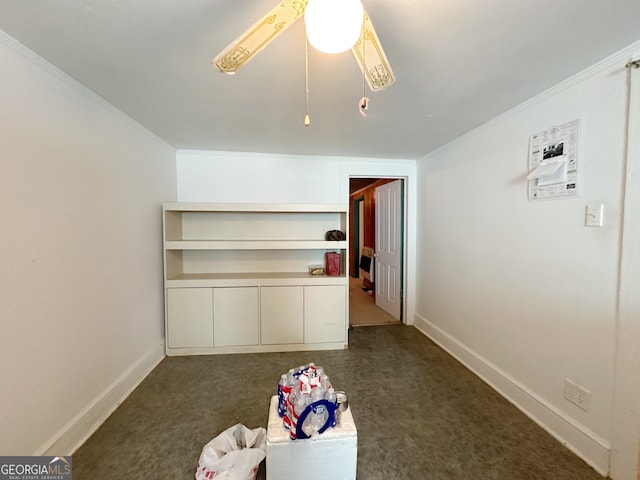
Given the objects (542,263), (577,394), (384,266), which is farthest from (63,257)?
(384,266)

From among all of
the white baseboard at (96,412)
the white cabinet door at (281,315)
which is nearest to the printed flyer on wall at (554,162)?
the white cabinet door at (281,315)

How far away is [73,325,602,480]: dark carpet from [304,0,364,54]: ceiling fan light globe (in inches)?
77.0

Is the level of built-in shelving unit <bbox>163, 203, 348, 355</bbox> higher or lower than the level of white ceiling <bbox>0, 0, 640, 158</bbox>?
lower

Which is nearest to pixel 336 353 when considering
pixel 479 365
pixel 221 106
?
pixel 479 365

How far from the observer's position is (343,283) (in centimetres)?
284

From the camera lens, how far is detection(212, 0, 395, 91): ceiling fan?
0.86 meters

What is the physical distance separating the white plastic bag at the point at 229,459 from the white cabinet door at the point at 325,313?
1374 mm

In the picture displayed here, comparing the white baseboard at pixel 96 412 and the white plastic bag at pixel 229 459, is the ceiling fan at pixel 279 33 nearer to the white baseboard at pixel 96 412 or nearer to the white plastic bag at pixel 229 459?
the white plastic bag at pixel 229 459

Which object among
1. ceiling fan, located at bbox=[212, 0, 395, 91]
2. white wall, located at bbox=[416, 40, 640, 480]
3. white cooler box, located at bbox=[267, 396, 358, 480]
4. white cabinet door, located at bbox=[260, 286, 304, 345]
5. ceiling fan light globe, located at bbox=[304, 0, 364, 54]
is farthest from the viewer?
white cabinet door, located at bbox=[260, 286, 304, 345]

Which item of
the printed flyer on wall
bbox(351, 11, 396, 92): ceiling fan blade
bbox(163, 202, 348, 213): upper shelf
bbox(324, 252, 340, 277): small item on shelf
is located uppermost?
bbox(351, 11, 396, 92): ceiling fan blade

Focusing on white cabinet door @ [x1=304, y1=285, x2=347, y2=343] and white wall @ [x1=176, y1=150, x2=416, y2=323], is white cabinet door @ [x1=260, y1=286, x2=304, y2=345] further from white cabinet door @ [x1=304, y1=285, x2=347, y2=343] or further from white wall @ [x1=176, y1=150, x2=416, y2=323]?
white wall @ [x1=176, y1=150, x2=416, y2=323]

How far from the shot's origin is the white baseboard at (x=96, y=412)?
144 cm

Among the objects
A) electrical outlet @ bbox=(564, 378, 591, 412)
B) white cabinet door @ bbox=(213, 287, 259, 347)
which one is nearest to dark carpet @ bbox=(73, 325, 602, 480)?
white cabinet door @ bbox=(213, 287, 259, 347)

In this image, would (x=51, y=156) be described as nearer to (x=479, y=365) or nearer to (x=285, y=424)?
(x=285, y=424)
